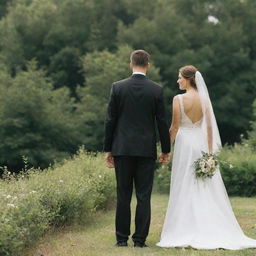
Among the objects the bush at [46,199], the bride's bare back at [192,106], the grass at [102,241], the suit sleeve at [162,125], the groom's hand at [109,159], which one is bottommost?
the grass at [102,241]

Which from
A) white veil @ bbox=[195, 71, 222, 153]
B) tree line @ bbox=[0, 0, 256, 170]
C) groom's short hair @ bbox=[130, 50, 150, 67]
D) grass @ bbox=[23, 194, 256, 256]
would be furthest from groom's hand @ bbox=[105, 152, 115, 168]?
tree line @ bbox=[0, 0, 256, 170]

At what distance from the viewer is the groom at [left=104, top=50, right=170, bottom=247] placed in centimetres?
658

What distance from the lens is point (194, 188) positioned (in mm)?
7160

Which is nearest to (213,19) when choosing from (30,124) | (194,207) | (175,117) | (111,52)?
(111,52)

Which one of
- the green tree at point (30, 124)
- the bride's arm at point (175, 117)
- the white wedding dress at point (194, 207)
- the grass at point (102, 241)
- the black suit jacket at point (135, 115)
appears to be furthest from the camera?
the green tree at point (30, 124)

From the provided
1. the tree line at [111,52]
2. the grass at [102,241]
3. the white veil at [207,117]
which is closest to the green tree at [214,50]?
the tree line at [111,52]

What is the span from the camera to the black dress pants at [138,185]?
662 centimetres

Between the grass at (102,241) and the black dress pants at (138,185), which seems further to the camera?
the black dress pants at (138,185)

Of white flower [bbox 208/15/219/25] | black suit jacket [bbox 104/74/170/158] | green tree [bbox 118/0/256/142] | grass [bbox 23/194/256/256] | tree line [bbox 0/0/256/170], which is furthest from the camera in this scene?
white flower [bbox 208/15/219/25]

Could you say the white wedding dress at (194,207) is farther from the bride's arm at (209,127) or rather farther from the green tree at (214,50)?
the green tree at (214,50)

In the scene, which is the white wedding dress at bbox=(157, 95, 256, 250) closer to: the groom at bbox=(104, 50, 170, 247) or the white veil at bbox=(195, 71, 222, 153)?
the white veil at bbox=(195, 71, 222, 153)

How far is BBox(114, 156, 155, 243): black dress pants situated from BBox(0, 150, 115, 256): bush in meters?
0.87

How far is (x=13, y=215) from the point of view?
5.87m

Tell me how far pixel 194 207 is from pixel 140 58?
1848mm
